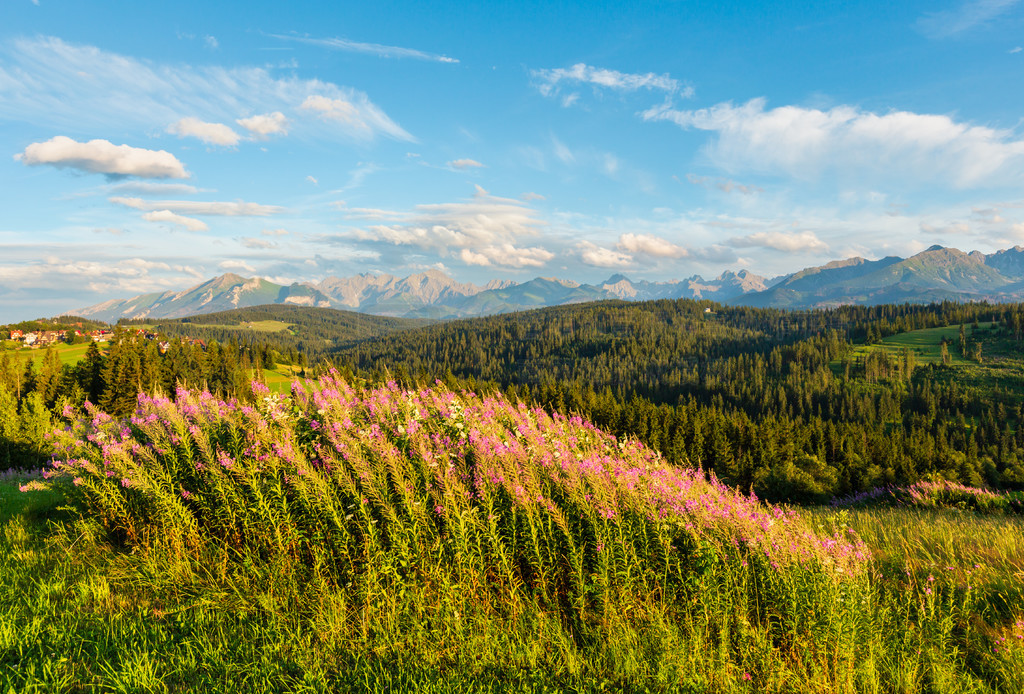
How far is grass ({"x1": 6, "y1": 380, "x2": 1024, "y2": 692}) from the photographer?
4.26 meters

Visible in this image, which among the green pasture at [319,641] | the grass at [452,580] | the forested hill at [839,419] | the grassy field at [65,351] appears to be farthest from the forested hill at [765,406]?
the green pasture at [319,641]

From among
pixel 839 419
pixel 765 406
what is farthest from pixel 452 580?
pixel 839 419

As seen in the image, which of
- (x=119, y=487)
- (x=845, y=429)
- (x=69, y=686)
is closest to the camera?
(x=69, y=686)

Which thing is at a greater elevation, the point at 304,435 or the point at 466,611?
the point at 304,435

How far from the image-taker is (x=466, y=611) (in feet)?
16.6

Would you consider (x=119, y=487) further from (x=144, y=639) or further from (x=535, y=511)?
(x=535, y=511)

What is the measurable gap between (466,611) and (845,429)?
131 meters

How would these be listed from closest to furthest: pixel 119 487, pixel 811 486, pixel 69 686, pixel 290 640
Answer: pixel 69 686
pixel 290 640
pixel 119 487
pixel 811 486

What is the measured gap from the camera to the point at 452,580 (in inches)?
211

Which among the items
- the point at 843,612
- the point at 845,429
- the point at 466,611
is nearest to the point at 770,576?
the point at 843,612

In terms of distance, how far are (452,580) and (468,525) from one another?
643 mm

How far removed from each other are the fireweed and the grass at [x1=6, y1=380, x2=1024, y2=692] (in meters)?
0.03

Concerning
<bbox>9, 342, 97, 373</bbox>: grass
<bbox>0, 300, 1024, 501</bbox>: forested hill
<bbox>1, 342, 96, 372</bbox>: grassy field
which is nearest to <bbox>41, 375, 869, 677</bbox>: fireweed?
<bbox>0, 300, 1024, 501</bbox>: forested hill

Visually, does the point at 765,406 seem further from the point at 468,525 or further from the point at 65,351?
the point at 65,351
